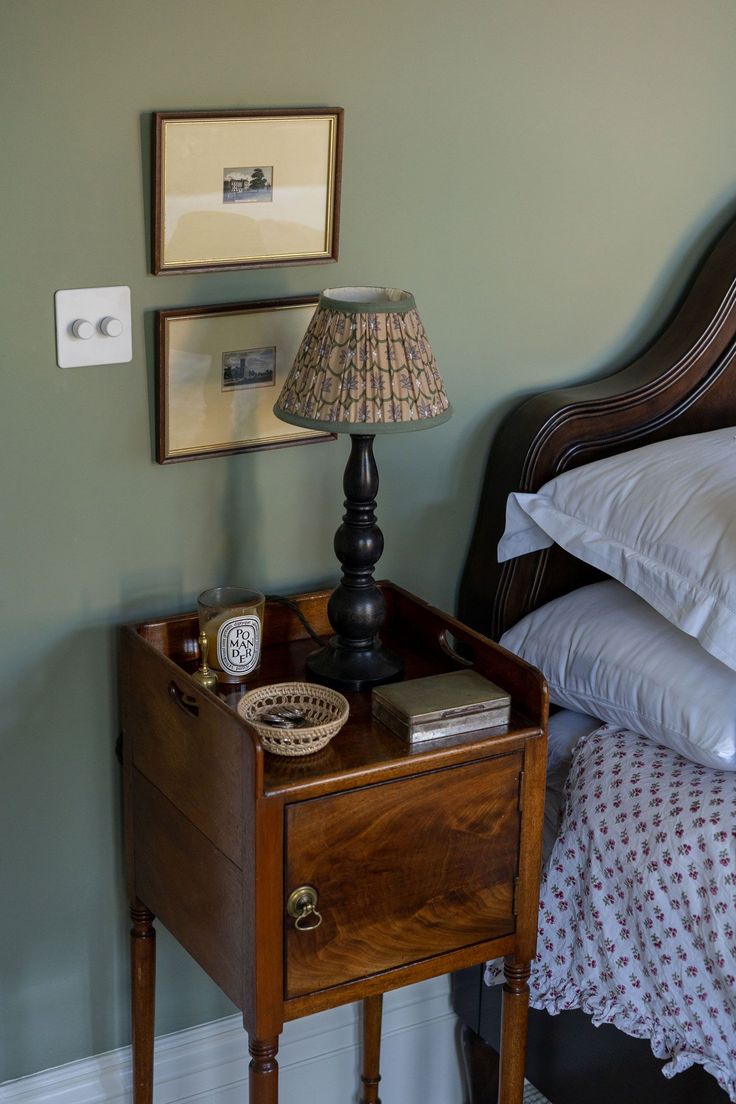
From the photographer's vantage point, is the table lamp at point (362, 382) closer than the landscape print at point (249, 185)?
Yes

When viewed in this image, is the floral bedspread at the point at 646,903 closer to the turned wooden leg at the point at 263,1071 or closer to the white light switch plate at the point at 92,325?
the turned wooden leg at the point at 263,1071

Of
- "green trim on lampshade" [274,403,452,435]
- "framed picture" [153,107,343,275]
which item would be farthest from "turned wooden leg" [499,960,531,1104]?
"framed picture" [153,107,343,275]

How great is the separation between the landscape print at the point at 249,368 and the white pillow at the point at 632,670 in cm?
52

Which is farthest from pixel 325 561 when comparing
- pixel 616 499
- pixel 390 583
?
pixel 616 499

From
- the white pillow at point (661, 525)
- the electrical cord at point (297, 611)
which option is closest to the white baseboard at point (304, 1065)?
the electrical cord at point (297, 611)

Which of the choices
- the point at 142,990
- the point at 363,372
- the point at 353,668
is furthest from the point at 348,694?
the point at 142,990

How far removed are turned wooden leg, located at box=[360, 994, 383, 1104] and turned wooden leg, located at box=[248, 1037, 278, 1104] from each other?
1.74ft

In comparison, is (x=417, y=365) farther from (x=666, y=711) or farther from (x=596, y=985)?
(x=596, y=985)

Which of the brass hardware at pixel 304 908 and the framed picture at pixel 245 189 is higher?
the framed picture at pixel 245 189

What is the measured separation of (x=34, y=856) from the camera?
64.9 inches

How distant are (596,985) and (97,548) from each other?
2.72ft

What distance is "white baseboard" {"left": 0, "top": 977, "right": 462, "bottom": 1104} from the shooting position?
1770mm

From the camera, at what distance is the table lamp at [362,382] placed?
4.59 ft

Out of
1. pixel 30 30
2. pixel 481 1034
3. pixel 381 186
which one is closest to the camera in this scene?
pixel 30 30
